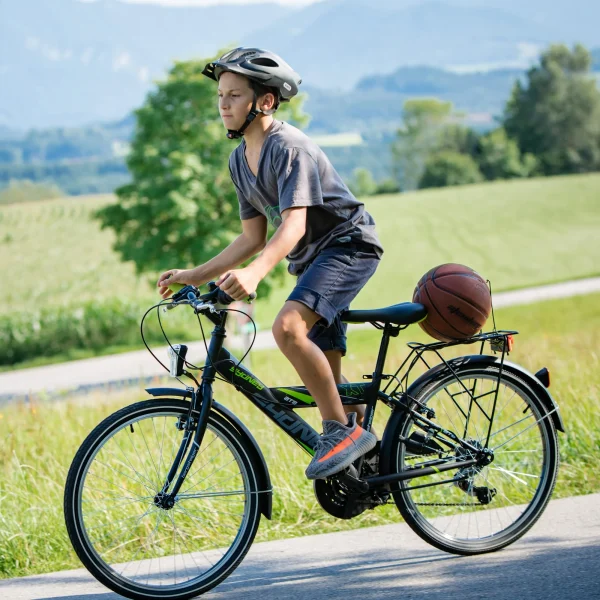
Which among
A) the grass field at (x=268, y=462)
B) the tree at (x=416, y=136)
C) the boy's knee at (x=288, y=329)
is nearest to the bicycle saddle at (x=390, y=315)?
the boy's knee at (x=288, y=329)

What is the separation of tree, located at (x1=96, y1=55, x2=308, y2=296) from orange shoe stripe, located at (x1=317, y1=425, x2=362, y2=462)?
74.9 feet

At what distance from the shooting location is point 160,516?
345cm

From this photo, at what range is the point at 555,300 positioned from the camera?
27547 millimetres

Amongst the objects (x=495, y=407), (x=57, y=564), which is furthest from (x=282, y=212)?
(x=57, y=564)

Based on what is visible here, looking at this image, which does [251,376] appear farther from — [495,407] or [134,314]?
[134,314]

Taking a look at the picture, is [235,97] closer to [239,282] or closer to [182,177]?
[239,282]

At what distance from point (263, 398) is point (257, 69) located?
1214mm

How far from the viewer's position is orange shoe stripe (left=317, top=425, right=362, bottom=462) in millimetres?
3336

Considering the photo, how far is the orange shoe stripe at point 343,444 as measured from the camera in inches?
131

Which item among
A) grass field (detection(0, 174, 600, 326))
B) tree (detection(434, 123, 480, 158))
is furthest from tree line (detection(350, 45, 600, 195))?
grass field (detection(0, 174, 600, 326))

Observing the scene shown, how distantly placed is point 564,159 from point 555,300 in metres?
59.4

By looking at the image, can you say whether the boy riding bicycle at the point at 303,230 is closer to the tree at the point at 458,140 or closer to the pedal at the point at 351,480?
the pedal at the point at 351,480

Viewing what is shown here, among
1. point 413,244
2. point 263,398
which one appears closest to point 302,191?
point 263,398

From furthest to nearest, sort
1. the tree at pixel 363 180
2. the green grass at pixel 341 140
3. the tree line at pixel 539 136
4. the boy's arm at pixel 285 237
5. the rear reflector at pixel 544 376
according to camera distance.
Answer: the tree at pixel 363 180 → the green grass at pixel 341 140 → the tree line at pixel 539 136 → the rear reflector at pixel 544 376 → the boy's arm at pixel 285 237
